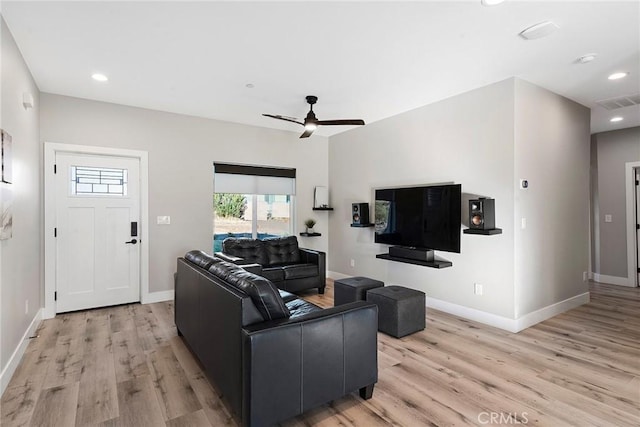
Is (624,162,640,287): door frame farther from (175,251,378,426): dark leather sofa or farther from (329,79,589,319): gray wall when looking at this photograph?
(175,251,378,426): dark leather sofa

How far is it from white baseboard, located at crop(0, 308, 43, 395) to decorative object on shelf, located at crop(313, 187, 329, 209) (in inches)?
165

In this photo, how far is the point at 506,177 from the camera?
11.5 ft

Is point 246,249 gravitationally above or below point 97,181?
below

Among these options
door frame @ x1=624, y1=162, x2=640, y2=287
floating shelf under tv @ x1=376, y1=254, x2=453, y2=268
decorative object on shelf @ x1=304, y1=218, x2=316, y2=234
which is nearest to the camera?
floating shelf under tv @ x1=376, y1=254, x2=453, y2=268

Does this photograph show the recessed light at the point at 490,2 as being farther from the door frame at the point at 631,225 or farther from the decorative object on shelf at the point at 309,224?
the door frame at the point at 631,225

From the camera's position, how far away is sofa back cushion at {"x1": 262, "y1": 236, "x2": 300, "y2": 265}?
5090mm

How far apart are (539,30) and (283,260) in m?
4.15

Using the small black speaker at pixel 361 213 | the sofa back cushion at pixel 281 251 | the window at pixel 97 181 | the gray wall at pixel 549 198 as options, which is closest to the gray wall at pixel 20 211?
the window at pixel 97 181

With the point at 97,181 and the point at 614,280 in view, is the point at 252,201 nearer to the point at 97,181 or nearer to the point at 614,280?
the point at 97,181

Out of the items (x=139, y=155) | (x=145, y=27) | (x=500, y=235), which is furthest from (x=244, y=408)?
(x=139, y=155)

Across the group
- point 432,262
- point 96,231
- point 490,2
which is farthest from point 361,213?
point 96,231

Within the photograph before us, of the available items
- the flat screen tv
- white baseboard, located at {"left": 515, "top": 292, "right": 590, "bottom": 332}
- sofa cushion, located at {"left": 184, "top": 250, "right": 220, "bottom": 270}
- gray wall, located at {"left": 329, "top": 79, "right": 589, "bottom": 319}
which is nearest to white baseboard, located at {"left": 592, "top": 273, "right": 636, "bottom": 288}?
white baseboard, located at {"left": 515, "top": 292, "right": 590, "bottom": 332}

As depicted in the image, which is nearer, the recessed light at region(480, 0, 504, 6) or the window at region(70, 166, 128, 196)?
the recessed light at region(480, 0, 504, 6)

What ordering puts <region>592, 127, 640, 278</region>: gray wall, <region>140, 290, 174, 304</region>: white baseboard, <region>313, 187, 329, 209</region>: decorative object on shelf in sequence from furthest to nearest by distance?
<region>313, 187, 329, 209</region>: decorative object on shelf < <region>592, 127, 640, 278</region>: gray wall < <region>140, 290, 174, 304</region>: white baseboard
